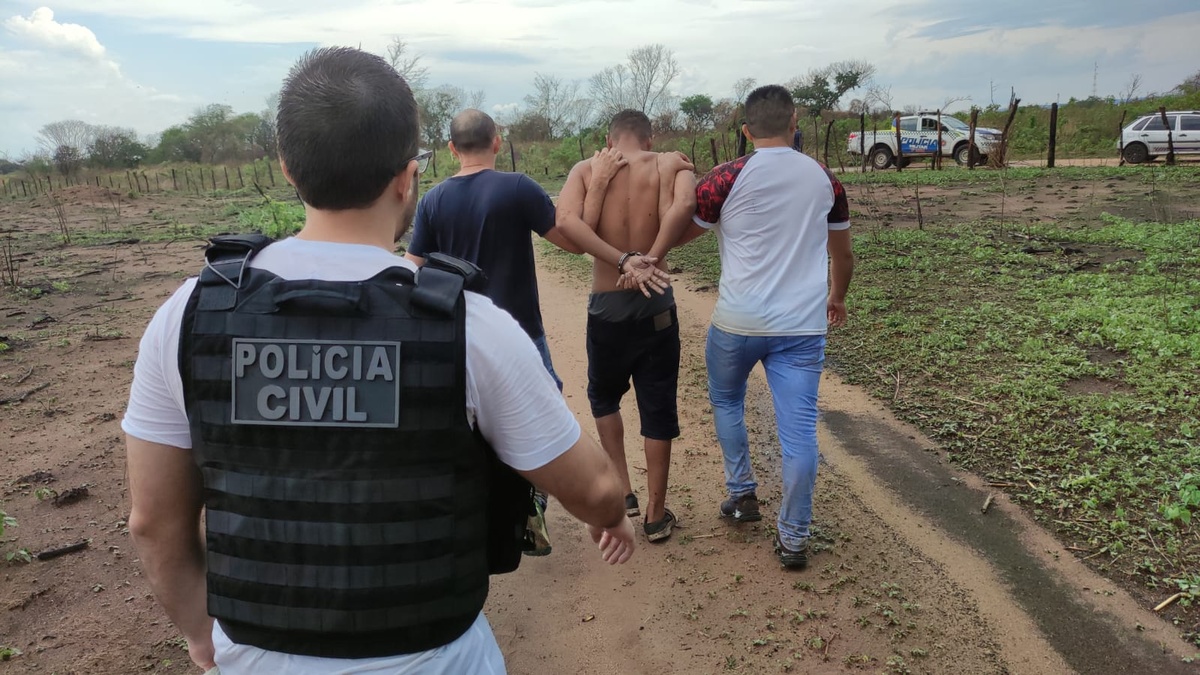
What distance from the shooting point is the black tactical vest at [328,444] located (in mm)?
1095

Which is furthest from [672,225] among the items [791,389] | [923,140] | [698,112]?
[698,112]

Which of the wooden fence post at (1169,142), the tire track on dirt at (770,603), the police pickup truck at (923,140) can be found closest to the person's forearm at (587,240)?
the tire track on dirt at (770,603)

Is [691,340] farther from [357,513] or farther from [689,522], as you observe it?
[357,513]

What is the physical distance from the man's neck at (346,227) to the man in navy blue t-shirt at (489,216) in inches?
72.4

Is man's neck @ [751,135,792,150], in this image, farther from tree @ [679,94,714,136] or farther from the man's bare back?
tree @ [679,94,714,136]

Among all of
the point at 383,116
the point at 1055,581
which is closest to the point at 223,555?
the point at 383,116

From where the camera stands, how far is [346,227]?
3.94 feet

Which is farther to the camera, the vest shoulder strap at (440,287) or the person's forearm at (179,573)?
the person's forearm at (179,573)

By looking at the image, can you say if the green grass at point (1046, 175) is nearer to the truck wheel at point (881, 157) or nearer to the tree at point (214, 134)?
the truck wheel at point (881, 157)

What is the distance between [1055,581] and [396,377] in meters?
3.17

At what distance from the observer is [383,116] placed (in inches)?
47.6

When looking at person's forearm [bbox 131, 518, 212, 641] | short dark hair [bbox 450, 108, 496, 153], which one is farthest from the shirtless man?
person's forearm [bbox 131, 518, 212, 641]

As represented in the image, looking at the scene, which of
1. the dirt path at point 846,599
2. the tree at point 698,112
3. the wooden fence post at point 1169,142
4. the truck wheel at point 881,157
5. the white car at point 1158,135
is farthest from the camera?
the tree at point 698,112

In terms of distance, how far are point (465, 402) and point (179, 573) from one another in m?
0.68
